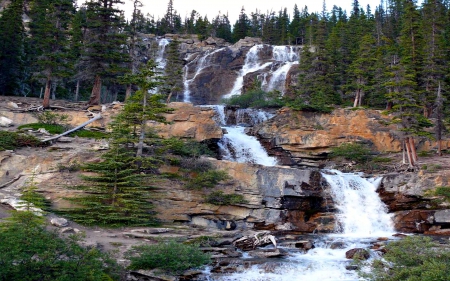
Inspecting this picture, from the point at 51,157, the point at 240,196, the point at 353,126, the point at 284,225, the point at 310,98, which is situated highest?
the point at 310,98

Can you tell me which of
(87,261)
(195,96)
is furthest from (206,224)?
(195,96)

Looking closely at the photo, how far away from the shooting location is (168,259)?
47.2ft

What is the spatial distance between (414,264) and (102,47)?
27160 mm

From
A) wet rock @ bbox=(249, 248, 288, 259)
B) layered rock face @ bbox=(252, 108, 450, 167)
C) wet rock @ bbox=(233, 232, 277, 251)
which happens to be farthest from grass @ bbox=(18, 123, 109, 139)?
wet rock @ bbox=(249, 248, 288, 259)

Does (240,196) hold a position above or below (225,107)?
below

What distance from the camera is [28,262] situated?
35.7 feet

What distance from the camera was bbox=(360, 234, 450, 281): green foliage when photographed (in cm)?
1080

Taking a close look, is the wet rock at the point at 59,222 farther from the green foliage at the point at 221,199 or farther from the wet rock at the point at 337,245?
the wet rock at the point at 337,245

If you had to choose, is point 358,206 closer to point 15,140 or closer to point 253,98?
point 253,98

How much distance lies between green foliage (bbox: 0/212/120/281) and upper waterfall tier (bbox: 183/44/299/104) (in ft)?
120

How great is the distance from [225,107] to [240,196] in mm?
15834

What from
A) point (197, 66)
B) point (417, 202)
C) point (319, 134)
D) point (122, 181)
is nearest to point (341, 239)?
point (417, 202)

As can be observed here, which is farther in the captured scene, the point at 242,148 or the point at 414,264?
the point at 242,148

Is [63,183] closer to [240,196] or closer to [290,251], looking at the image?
[240,196]
